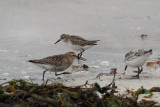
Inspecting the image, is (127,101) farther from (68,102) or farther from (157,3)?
(157,3)

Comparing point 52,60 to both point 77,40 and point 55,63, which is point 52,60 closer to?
point 55,63

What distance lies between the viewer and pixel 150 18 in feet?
41.2

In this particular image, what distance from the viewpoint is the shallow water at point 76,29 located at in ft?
26.1

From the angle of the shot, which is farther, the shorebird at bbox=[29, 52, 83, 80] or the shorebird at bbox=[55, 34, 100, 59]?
the shorebird at bbox=[55, 34, 100, 59]

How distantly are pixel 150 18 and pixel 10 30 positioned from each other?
4.75 m

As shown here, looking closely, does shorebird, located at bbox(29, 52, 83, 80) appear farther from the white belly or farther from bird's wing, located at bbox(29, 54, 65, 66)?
the white belly

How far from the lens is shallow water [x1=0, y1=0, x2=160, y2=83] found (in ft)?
26.1

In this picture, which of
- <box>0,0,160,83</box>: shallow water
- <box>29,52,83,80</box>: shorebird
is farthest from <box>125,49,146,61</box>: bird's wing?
<box>29,52,83,80</box>: shorebird

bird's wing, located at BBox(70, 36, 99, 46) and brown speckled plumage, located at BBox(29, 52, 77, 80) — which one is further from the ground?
bird's wing, located at BBox(70, 36, 99, 46)

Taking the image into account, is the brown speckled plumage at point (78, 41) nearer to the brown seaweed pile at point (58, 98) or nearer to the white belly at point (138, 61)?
the white belly at point (138, 61)

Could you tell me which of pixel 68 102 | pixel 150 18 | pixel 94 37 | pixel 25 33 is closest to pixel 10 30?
pixel 25 33

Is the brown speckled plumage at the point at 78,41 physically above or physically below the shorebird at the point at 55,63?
above

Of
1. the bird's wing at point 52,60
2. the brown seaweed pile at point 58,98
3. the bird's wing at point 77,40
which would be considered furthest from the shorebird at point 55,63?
the brown seaweed pile at point 58,98

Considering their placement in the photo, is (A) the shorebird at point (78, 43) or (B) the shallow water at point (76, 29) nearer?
(B) the shallow water at point (76, 29)
